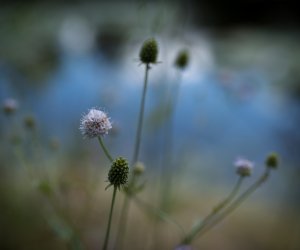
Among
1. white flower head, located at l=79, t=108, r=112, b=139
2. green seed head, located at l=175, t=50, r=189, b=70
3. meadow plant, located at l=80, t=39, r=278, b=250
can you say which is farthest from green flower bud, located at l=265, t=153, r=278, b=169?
white flower head, located at l=79, t=108, r=112, b=139

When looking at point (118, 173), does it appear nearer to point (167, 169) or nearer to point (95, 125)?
point (95, 125)

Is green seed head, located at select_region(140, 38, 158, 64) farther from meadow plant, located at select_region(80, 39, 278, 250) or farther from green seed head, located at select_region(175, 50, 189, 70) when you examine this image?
green seed head, located at select_region(175, 50, 189, 70)

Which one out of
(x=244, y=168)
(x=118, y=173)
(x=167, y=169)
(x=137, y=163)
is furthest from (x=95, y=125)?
(x=167, y=169)

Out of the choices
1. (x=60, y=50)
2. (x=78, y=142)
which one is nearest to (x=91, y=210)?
(x=78, y=142)

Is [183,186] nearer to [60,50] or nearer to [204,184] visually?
[204,184]

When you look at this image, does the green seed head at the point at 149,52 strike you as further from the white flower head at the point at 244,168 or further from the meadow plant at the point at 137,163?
the white flower head at the point at 244,168

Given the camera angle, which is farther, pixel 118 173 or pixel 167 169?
pixel 167 169
